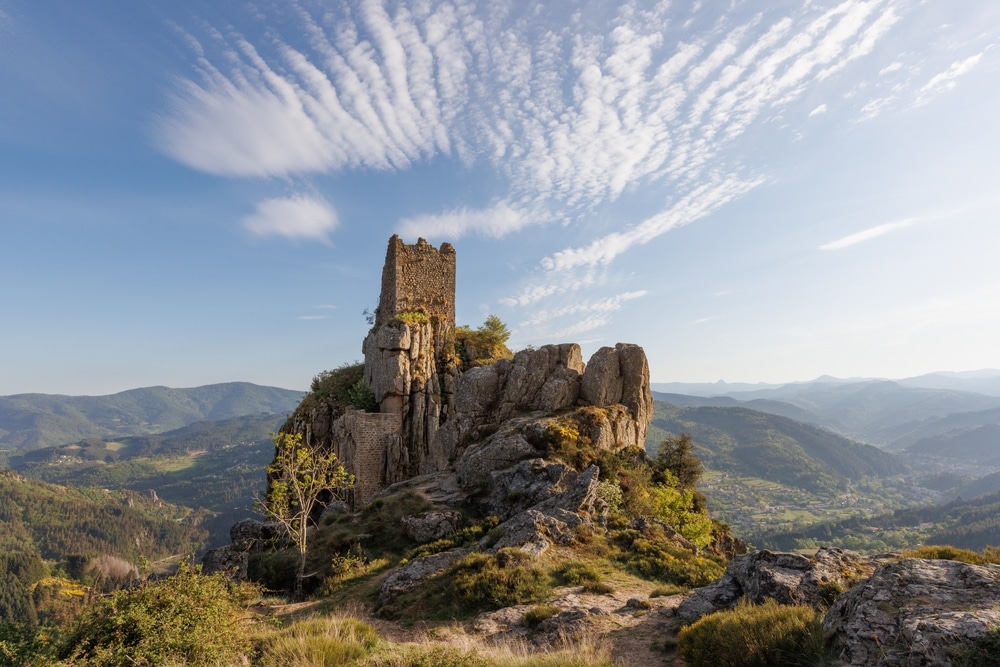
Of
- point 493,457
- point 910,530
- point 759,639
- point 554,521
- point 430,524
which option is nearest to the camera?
point 759,639

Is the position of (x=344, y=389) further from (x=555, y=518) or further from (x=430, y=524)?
(x=555, y=518)

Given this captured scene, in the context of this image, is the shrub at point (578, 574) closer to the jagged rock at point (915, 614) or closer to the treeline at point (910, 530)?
the jagged rock at point (915, 614)

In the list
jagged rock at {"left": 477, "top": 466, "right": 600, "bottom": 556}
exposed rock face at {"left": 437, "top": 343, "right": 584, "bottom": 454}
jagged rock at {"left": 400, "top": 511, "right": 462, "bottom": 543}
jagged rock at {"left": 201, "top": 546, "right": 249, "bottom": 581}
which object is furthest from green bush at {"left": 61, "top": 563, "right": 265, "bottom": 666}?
exposed rock face at {"left": 437, "top": 343, "right": 584, "bottom": 454}

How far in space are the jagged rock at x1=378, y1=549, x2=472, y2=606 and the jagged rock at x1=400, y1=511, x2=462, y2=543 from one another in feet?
9.59

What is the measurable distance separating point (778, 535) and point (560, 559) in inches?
6471

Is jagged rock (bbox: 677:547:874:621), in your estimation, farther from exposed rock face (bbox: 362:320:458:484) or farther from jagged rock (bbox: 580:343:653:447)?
exposed rock face (bbox: 362:320:458:484)

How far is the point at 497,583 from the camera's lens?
1374 centimetres

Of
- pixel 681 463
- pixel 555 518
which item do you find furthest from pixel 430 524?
pixel 681 463

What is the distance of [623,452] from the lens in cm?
2659

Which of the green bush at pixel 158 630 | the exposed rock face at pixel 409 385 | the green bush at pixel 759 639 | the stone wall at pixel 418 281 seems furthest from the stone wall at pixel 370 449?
the green bush at pixel 759 639

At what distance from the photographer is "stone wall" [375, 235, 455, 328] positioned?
3928 centimetres

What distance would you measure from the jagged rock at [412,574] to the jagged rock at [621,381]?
15521mm

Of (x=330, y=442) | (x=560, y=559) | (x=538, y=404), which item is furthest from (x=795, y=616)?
(x=330, y=442)

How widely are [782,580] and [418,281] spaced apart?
34.7 m
